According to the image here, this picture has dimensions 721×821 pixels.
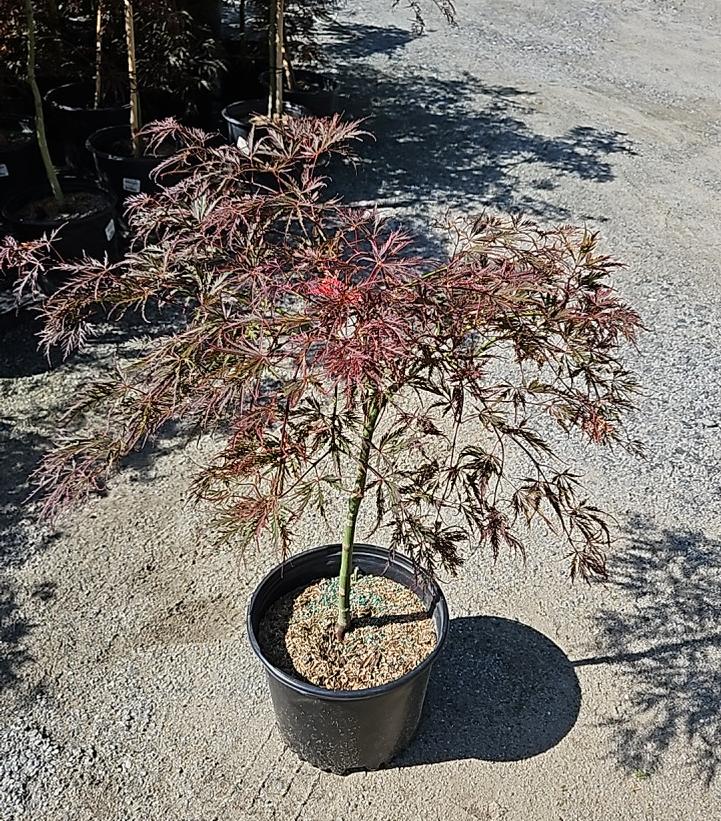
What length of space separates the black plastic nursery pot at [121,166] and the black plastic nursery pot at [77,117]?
0.69 ft

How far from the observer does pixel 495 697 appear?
2197 mm

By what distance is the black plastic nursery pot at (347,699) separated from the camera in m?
1.78

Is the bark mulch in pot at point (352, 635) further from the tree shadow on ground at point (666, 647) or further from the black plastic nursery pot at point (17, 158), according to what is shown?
the black plastic nursery pot at point (17, 158)

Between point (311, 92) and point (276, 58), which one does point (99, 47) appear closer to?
point (276, 58)

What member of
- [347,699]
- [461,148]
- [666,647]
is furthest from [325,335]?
[461,148]

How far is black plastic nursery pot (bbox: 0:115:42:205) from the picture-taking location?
12.9 feet

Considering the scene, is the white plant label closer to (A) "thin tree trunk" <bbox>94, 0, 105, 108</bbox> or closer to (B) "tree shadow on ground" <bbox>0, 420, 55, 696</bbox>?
(A) "thin tree trunk" <bbox>94, 0, 105, 108</bbox>

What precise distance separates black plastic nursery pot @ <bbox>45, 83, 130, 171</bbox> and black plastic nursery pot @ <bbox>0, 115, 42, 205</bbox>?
0.25 metres

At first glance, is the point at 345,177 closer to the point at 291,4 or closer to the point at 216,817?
the point at 291,4

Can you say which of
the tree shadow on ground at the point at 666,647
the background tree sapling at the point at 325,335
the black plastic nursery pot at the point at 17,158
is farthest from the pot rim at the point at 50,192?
the tree shadow on ground at the point at 666,647

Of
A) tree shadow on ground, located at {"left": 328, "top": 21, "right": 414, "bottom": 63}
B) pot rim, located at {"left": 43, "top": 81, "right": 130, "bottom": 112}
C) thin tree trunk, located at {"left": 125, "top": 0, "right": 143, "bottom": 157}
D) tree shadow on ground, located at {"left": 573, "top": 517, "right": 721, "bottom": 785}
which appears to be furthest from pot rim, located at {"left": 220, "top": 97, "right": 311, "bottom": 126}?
tree shadow on ground, located at {"left": 573, "top": 517, "right": 721, "bottom": 785}

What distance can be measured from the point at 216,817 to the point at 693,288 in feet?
11.3

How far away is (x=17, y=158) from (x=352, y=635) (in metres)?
3.21

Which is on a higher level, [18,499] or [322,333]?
[322,333]
